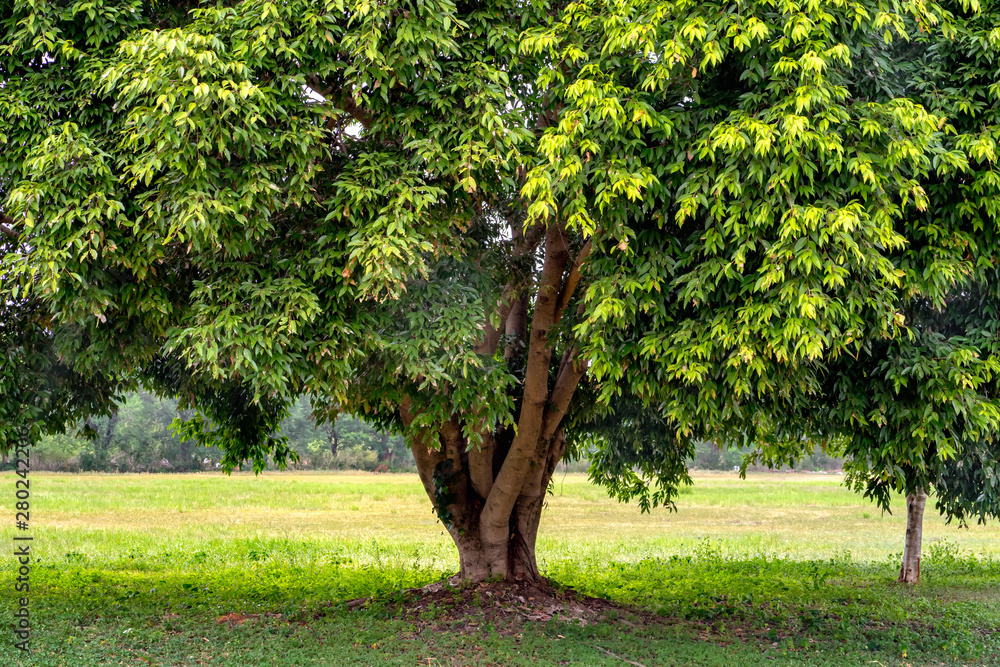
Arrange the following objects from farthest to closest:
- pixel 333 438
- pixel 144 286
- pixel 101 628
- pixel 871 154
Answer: pixel 333 438
pixel 101 628
pixel 144 286
pixel 871 154

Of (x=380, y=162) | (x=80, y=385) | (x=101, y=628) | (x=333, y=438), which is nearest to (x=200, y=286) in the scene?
(x=380, y=162)

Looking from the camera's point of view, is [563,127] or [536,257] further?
[536,257]

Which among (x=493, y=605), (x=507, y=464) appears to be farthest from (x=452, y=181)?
(x=493, y=605)

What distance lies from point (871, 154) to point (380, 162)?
171 inches

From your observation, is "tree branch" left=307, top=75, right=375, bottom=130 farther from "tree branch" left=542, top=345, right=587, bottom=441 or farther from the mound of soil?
the mound of soil

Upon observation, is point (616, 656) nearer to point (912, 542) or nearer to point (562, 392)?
point (562, 392)

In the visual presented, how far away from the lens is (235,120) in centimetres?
727

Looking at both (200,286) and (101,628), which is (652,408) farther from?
(101,628)

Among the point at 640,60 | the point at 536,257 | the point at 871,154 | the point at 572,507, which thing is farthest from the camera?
the point at 572,507

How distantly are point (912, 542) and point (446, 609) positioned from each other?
29.4ft

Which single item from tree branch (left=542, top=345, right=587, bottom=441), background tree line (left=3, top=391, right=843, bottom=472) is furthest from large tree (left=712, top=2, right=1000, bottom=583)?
background tree line (left=3, top=391, right=843, bottom=472)

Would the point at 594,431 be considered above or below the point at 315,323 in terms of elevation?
below

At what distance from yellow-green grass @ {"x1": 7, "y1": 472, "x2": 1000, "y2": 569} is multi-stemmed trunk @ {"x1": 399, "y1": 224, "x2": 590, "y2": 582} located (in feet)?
6.72

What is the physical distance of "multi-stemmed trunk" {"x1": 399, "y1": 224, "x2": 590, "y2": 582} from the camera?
34.6ft
